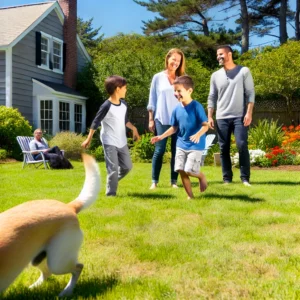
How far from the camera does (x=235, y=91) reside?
650cm

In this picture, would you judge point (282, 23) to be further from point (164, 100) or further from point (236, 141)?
point (164, 100)

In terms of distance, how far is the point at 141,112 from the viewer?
2142 centimetres

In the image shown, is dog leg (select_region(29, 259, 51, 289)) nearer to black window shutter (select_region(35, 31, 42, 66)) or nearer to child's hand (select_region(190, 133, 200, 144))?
child's hand (select_region(190, 133, 200, 144))

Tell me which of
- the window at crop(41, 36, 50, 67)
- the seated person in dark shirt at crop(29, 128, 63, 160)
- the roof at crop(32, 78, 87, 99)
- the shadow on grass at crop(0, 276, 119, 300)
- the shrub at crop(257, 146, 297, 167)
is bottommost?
the shadow on grass at crop(0, 276, 119, 300)

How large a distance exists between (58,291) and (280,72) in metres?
18.3

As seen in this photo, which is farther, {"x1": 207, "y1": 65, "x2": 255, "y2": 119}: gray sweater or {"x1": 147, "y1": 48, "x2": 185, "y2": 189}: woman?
{"x1": 207, "y1": 65, "x2": 255, "y2": 119}: gray sweater

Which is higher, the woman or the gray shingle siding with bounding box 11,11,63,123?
the gray shingle siding with bounding box 11,11,63,123

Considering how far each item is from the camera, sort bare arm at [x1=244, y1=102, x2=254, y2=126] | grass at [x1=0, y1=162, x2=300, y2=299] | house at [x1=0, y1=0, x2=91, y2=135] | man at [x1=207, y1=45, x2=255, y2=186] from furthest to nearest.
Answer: house at [x1=0, y1=0, x2=91, y2=135] < man at [x1=207, y1=45, x2=255, y2=186] < bare arm at [x1=244, y1=102, x2=254, y2=126] < grass at [x1=0, y1=162, x2=300, y2=299]

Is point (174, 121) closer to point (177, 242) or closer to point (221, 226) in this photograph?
point (221, 226)

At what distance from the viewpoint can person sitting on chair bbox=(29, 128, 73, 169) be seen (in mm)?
11234

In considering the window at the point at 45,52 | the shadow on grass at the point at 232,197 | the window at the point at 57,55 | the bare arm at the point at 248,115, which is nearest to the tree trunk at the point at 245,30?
the window at the point at 57,55

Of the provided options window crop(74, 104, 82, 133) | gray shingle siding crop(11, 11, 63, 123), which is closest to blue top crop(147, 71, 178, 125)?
gray shingle siding crop(11, 11, 63, 123)

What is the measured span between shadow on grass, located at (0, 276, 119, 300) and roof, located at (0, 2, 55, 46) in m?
15.8

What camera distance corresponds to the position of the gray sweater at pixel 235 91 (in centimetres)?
651
